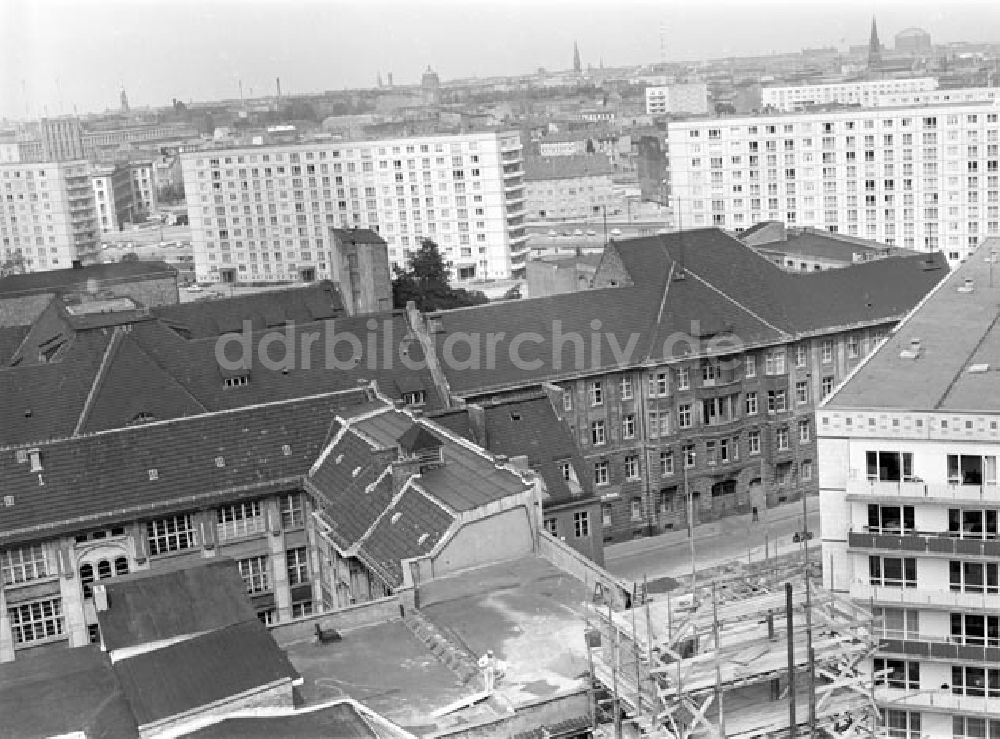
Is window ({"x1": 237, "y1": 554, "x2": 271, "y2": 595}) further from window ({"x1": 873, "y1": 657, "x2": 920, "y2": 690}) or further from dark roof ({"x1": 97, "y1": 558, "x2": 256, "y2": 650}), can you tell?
window ({"x1": 873, "y1": 657, "x2": 920, "y2": 690})

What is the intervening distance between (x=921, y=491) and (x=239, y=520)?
32236mm

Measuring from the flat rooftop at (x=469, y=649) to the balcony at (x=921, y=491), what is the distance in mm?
10236

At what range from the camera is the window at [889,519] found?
4684cm

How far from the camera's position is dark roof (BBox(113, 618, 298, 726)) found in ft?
135

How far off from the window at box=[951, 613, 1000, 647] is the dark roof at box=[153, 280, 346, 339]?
6072 centimetres

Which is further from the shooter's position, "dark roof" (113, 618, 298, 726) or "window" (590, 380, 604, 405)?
"window" (590, 380, 604, 405)

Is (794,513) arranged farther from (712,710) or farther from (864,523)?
(712,710)

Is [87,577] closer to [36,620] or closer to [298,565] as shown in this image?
[36,620]

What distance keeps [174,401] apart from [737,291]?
3424 centimetres

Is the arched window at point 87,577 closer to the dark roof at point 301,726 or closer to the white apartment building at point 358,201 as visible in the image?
the dark roof at point 301,726

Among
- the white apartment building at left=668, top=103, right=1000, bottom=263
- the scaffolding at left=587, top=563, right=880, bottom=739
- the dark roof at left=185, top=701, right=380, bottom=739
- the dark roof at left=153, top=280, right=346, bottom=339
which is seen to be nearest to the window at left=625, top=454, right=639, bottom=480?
the dark roof at left=153, top=280, right=346, bottom=339

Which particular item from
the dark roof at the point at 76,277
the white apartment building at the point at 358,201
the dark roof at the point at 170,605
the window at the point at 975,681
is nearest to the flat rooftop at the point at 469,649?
the dark roof at the point at 170,605

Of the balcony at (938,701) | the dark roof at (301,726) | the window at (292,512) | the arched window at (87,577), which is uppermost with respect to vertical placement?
the dark roof at (301,726)

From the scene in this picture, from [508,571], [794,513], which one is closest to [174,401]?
[508,571]
